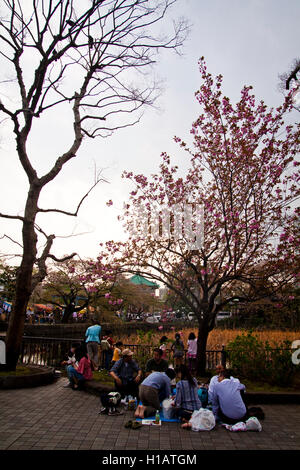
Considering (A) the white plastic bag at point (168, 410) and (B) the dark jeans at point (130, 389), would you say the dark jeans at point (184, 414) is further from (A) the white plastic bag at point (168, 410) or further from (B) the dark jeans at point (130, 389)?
(B) the dark jeans at point (130, 389)

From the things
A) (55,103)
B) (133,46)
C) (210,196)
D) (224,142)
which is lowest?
(210,196)

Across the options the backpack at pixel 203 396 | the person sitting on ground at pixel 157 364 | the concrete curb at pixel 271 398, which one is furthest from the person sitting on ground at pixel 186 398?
the concrete curb at pixel 271 398

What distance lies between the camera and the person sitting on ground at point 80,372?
8.43 metres

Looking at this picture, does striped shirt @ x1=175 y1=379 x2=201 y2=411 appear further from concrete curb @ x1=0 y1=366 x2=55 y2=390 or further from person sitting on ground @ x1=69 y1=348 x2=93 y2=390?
concrete curb @ x1=0 y1=366 x2=55 y2=390

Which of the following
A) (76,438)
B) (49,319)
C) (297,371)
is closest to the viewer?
(76,438)

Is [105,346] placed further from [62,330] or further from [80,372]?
[62,330]

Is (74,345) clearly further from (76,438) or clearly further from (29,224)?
(76,438)

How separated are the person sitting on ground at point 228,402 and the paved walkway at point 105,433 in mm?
234

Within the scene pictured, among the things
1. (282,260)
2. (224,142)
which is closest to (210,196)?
(224,142)

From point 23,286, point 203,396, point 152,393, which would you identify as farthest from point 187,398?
point 23,286

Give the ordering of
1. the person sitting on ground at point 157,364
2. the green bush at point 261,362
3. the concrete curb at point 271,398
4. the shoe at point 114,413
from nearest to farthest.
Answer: the shoe at point 114,413
the person sitting on ground at point 157,364
the concrete curb at point 271,398
the green bush at point 261,362

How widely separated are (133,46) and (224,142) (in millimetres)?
3974

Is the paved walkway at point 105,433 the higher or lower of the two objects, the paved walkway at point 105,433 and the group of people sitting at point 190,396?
the lower
